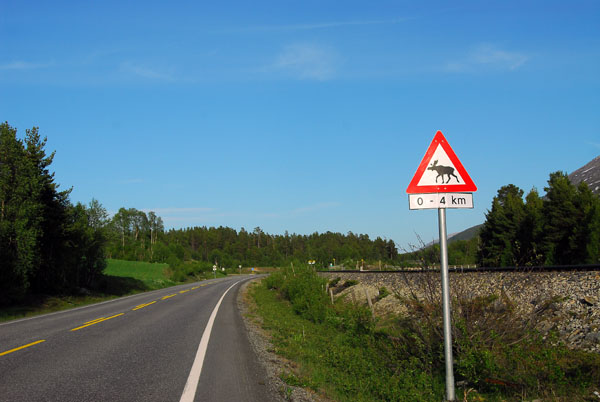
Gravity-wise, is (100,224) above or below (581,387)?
above

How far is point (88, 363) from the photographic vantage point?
749cm

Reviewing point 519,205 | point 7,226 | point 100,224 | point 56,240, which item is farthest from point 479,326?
point 519,205

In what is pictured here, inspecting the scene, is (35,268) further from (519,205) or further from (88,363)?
(519,205)

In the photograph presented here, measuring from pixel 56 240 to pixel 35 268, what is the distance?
504 cm

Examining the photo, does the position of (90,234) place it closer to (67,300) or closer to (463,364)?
(67,300)

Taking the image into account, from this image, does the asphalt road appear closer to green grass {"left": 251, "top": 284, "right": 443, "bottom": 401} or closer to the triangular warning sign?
green grass {"left": 251, "top": 284, "right": 443, "bottom": 401}

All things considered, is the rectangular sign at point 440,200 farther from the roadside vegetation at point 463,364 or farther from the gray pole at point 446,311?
the roadside vegetation at point 463,364

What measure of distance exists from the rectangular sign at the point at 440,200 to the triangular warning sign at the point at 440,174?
52mm

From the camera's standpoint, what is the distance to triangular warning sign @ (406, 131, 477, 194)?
5.30 metres

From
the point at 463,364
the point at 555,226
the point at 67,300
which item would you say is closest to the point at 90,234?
the point at 67,300

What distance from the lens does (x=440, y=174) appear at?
5391 millimetres

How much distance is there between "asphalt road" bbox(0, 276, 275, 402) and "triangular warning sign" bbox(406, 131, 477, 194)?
349cm

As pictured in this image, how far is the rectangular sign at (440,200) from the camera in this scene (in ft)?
17.4

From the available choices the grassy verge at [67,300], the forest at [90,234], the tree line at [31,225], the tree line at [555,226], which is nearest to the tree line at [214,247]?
the forest at [90,234]
